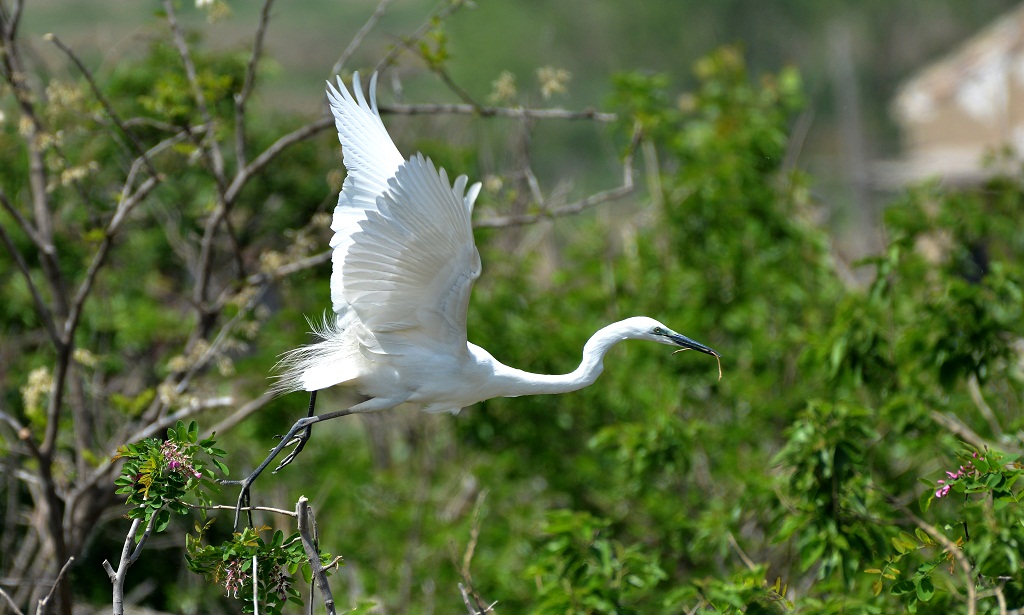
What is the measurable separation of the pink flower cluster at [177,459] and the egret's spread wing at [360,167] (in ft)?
2.63

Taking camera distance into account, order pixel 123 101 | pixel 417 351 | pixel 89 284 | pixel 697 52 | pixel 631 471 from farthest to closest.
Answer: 1. pixel 697 52
2. pixel 123 101
3. pixel 631 471
4. pixel 89 284
5. pixel 417 351

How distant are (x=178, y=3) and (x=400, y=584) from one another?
12.5 ft

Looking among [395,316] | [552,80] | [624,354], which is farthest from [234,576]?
[624,354]

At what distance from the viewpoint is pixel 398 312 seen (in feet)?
11.3

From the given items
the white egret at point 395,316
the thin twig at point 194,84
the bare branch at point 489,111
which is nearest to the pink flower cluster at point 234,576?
the white egret at point 395,316

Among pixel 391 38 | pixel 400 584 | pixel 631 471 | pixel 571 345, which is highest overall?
pixel 391 38

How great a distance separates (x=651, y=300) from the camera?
6.66 m

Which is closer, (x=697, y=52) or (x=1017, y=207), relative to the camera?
(x=1017, y=207)

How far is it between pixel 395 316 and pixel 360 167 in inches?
20.8

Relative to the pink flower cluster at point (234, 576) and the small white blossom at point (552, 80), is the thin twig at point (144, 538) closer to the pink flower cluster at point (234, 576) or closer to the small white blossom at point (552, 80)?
the pink flower cluster at point (234, 576)

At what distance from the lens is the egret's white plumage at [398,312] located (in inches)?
128

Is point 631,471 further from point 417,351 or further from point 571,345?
point 417,351

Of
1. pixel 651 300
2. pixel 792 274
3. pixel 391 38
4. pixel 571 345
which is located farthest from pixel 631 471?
pixel 391 38

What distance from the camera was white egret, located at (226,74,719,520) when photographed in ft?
10.7
